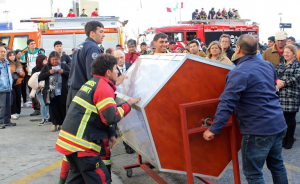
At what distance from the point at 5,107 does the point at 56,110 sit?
1604 mm

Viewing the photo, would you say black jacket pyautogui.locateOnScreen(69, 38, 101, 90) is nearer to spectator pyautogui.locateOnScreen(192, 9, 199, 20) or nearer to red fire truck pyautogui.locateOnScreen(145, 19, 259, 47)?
red fire truck pyautogui.locateOnScreen(145, 19, 259, 47)

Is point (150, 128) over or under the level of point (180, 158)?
over

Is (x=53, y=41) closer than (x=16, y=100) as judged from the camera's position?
No

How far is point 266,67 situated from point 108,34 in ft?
39.5

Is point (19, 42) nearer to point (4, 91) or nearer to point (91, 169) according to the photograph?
point (4, 91)

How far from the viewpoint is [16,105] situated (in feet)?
27.9

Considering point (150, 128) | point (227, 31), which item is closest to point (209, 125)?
point (150, 128)

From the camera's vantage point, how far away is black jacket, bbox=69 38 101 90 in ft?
12.3

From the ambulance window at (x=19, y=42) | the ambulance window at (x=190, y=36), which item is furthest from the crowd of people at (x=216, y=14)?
the ambulance window at (x=19, y=42)

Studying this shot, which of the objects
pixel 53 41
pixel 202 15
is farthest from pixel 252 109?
pixel 202 15

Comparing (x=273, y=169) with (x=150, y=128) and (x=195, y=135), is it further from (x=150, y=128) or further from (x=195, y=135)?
(x=150, y=128)

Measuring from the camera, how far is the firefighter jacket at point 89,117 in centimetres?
280

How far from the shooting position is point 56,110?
6.64 meters

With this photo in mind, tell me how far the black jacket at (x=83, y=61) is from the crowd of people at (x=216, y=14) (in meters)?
19.4
